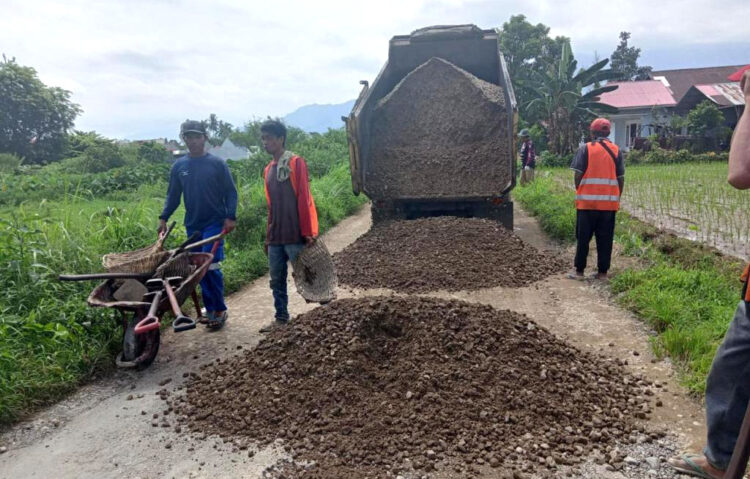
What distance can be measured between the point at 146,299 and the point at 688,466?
140 inches

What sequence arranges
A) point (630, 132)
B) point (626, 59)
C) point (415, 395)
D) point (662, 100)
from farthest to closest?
point (626, 59) → point (630, 132) → point (662, 100) → point (415, 395)

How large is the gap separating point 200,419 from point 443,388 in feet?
4.79

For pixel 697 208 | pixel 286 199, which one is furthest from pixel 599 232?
pixel 697 208

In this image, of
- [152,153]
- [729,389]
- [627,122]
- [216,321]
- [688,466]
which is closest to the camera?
[729,389]

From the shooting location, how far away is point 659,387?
3182 millimetres

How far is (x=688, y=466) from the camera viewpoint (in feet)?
7.88

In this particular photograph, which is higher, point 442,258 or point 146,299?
point 146,299

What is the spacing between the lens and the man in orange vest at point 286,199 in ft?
14.0

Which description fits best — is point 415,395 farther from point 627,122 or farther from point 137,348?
point 627,122

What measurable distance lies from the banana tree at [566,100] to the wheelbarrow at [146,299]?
19.0 m

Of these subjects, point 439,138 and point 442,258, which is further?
point 439,138

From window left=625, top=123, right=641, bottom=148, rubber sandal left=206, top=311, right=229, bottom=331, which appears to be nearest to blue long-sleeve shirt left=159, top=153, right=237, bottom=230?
rubber sandal left=206, top=311, right=229, bottom=331

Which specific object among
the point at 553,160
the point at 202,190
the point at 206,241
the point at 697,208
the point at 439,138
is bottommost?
the point at 697,208

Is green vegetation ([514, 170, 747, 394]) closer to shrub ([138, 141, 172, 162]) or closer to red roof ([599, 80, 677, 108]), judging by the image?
red roof ([599, 80, 677, 108])
